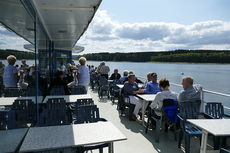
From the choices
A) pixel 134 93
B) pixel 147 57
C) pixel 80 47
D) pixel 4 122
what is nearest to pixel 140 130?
pixel 134 93

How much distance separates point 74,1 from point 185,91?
94.8 inches

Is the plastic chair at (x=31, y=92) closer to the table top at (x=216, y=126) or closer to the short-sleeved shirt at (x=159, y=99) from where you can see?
the short-sleeved shirt at (x=159, y=99)

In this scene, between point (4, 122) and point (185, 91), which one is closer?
point (4, 122)

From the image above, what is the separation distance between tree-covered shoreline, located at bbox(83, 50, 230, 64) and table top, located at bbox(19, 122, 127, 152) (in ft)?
185

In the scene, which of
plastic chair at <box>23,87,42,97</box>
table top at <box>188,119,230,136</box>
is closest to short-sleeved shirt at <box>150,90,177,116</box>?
table top at <box>188,119,230,136</box>

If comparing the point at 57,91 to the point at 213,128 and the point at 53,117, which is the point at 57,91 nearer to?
the point at 53,117

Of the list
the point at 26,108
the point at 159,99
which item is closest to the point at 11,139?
the point at 26,108

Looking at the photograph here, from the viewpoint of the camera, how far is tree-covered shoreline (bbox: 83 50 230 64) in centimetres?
5623

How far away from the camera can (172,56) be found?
214 feet

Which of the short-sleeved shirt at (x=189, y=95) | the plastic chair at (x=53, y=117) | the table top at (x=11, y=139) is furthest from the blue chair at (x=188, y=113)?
the table top at (x=11, y=139)

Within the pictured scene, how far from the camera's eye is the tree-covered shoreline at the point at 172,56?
5623cm

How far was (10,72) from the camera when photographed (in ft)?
9.01

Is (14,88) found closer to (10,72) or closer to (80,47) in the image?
(10,72)

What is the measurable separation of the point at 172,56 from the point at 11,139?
67214 mm
